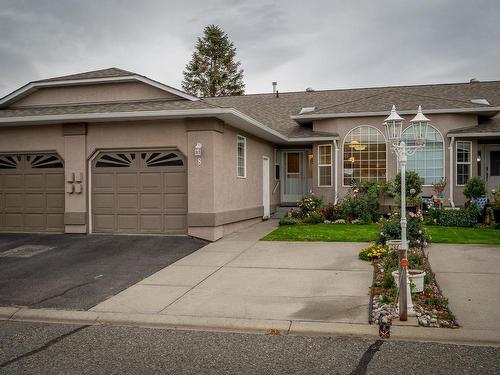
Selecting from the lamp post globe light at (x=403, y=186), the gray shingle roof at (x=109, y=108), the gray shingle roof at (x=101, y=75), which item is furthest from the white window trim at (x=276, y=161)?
the lamp post globe light at (x=403, y=186)

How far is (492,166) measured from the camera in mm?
18938

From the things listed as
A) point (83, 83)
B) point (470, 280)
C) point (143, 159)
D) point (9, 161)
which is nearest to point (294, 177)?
point (143, 159)

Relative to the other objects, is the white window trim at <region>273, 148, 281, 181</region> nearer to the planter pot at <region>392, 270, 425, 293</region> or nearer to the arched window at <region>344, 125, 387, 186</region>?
the arched window at <region>344, 125, 387, 186</region>

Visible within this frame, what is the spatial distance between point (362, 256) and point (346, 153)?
8.64 meters

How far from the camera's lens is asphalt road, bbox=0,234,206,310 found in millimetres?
7789

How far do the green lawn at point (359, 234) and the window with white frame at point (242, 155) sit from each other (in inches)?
90.2

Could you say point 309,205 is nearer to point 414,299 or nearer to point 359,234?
point 359,234

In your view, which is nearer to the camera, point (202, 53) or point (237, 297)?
point (237, 297)

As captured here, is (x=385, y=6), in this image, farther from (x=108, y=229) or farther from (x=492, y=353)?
(x=492, y=353)

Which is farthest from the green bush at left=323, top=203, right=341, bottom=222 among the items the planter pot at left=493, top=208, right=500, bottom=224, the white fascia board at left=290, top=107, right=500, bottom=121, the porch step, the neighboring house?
the planter pot at left=493, top=208, right=500, bottom=224

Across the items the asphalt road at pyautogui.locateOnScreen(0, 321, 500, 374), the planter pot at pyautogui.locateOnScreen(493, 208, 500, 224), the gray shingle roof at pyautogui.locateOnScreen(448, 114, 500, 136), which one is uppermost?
the gray shingle roof at pyautogui.locateOnScreen(448, 114, 500, 136)

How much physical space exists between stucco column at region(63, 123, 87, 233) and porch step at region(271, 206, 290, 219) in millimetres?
7737

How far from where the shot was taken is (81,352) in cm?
534

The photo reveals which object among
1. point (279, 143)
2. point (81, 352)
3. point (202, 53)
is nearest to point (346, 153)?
point (279, 143)
